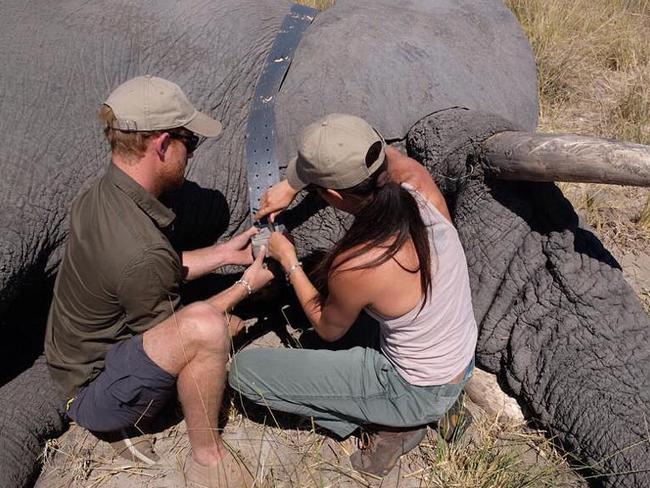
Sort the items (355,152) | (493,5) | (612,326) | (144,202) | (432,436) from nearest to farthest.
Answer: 1. (355,152)
2. (144,202)
3. (612,326)
4. (432,436)
5. (493,5)

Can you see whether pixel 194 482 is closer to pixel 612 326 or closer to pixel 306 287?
pixel 306 287

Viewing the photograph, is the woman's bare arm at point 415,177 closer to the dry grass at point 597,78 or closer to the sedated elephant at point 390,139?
the sedated elephant at point 390,139

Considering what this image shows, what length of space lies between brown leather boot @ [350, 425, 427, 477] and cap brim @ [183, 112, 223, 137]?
142cm

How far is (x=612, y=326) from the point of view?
9.25 ft

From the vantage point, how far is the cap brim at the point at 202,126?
2.68 meters

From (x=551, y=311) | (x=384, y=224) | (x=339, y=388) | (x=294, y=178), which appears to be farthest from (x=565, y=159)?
(x=339, y=388)

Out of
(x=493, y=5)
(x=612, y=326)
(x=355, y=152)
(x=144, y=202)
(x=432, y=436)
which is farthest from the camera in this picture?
(x=493, y=5)

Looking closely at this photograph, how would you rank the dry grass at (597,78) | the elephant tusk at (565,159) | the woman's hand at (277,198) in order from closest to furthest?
the elephant tusk at (565,159), the woman's hand at (277,198), the dry grass at (597,78)

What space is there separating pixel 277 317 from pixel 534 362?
1.40m

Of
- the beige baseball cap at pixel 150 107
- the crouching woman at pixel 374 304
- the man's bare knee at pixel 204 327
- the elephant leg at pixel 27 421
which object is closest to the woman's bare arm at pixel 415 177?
the crouching woman at pixel 374 304

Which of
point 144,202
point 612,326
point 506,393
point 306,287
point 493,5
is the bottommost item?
point 506,393

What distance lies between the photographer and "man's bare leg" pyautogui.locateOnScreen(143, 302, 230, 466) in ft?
8.59

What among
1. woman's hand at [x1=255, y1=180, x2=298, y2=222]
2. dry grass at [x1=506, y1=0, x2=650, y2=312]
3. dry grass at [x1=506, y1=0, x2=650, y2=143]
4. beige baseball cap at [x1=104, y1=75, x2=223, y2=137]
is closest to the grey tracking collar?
woman's hand at [x1=255, y1=180, x2=298, y2=222]

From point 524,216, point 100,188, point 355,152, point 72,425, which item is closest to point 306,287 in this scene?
point 355,152
